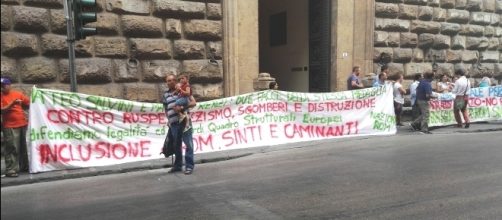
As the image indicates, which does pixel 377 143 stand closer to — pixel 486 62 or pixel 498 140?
pixel 498 140

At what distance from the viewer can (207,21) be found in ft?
40.2

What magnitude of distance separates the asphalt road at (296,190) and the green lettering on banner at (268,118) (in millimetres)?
1221

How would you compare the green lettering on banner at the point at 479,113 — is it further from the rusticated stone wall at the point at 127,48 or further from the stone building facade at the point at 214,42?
the rusticated stone wall at the point at 127,48

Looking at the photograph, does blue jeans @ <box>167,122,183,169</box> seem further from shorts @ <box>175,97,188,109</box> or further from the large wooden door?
the large wooden door

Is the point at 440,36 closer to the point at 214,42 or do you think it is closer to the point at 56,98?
the point at 214,42

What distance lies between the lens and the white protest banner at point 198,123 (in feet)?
26.9

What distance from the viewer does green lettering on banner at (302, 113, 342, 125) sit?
11.3 metres

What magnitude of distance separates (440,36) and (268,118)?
334 inches

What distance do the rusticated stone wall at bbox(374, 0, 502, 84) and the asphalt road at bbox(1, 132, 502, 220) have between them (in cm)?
669

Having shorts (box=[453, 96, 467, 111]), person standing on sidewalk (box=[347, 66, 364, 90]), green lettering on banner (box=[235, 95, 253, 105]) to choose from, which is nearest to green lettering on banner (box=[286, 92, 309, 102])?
green lettering on banner (box=[235, 95, 253, 105])

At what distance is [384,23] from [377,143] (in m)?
5.82

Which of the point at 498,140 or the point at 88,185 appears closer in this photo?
the point at 88,185

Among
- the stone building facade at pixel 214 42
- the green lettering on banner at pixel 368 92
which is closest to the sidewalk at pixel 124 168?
the stone building facade at pixel 214 42

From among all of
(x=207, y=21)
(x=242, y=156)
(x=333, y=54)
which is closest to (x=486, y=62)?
(x=333, y=54)
